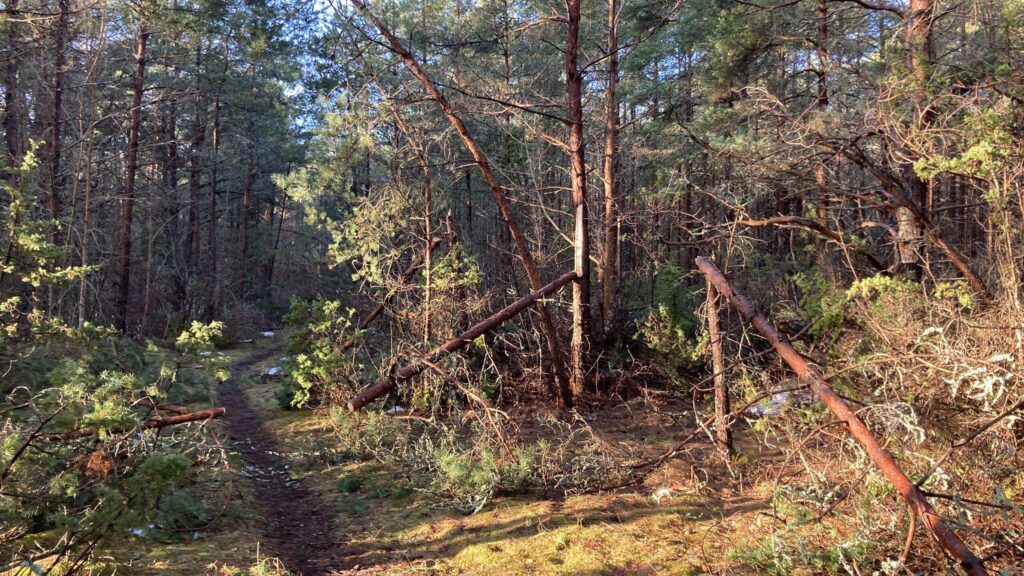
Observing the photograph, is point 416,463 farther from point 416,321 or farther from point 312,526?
point 416,321

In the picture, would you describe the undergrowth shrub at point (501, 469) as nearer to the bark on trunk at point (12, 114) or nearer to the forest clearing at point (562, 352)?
the forest clearing at point (562, 352)

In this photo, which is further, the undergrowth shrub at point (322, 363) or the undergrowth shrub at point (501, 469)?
the undergrowth shrub at point (322, 363)

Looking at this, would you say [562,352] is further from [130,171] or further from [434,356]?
[130,171]

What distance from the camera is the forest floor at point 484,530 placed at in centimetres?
425

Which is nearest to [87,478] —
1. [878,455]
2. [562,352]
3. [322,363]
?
[322,363]

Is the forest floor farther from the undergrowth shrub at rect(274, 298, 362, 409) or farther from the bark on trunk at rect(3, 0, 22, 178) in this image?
the bark on trunk at rect(3, 0, 22, 178)

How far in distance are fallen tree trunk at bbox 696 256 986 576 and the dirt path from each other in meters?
3.60

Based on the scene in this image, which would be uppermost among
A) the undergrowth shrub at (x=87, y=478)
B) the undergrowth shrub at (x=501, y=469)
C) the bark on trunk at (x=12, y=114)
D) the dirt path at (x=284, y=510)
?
the bark on trunk at (x=12, y=114)

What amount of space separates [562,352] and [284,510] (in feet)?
14.1

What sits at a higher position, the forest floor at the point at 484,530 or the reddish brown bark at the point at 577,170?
the reddish brown bark at the point at 577,170

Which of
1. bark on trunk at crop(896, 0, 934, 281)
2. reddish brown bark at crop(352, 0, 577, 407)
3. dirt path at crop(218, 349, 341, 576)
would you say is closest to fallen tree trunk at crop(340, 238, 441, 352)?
reddish brown bark at crop(352, 0, 577, 407)

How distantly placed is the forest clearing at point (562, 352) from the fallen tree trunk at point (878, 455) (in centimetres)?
2

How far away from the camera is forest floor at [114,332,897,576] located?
13.9 ft

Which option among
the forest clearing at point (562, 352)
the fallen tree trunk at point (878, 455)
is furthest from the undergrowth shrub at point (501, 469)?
the fallen tree trunk at point (878, 455)
